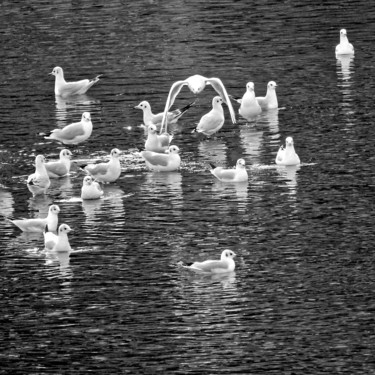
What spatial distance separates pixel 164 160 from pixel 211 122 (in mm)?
3564

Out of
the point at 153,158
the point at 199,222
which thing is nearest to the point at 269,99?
the point at 153,158

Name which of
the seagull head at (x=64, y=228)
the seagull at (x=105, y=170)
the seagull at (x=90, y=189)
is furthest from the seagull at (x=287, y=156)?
the seagull head at (x=64, y=228)

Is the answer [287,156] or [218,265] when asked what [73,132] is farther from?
[218,265]

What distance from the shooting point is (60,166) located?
32625 mm

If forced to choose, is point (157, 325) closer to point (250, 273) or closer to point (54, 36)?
point (250, 273)

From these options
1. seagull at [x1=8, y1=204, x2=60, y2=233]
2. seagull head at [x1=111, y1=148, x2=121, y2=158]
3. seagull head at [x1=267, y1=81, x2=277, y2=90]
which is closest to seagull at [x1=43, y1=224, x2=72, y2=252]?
seagull at [x1=8, y1=204, x2=60, y2=233]

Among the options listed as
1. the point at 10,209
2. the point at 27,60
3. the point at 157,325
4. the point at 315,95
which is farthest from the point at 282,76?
the point at 157,325

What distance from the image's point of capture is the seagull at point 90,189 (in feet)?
100

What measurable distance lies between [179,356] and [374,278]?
4.43 m

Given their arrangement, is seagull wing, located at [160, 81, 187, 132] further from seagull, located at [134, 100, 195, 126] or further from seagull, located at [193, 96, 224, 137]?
seagull, located at [193, 96, 224, 137]

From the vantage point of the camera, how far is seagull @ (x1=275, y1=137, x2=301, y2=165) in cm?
3256

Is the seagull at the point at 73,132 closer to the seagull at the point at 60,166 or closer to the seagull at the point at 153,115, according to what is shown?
the seagull at the point at 153,115

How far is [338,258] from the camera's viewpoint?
25828mm

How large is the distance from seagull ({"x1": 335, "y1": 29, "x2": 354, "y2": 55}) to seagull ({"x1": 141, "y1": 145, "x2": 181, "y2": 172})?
13817 millimetres
